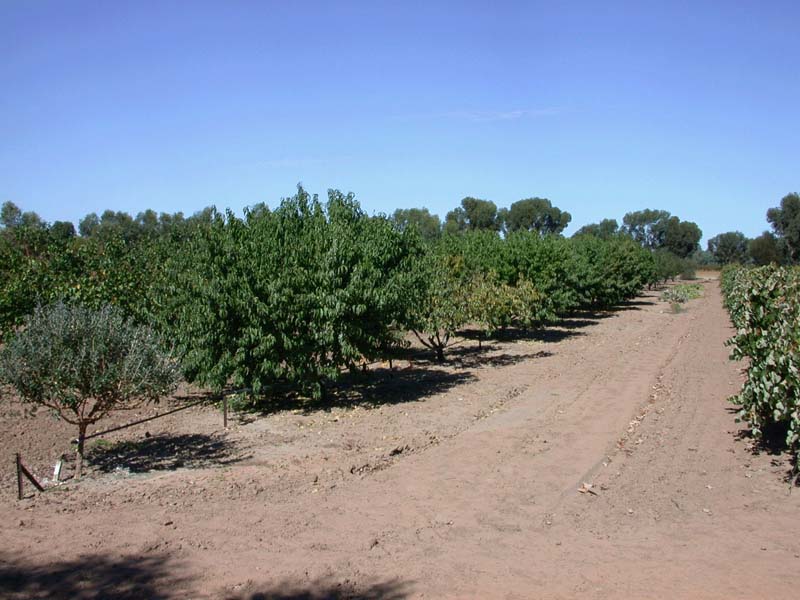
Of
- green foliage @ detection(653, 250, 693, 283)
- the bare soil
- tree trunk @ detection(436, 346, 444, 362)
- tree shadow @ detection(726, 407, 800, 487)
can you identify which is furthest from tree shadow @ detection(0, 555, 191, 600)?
green foliage @ detection(653, 250, 693, 283)

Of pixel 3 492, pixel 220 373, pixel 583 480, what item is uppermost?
pixel 220 373

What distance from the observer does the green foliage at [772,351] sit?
977 cm

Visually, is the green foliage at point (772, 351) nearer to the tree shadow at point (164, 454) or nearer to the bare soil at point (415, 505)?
the bare soil at point (415, 505)

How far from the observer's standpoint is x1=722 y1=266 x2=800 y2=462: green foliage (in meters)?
9.77

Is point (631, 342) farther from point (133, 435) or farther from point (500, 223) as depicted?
point (500, 223)

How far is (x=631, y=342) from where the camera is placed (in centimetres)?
2989

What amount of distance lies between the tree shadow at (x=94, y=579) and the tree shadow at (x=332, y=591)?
0.72 metres

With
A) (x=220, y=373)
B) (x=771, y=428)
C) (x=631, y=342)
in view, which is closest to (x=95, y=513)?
(x=220, y=373)

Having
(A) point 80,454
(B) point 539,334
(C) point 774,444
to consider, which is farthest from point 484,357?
(A) point 80,454

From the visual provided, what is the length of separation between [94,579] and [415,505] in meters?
3.89

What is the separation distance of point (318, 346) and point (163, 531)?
7121mm

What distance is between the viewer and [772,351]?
1034cm

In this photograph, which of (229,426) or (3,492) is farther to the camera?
(229,426)

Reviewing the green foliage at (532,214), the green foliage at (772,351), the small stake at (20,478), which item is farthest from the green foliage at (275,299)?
the green foliage at (532,214)
